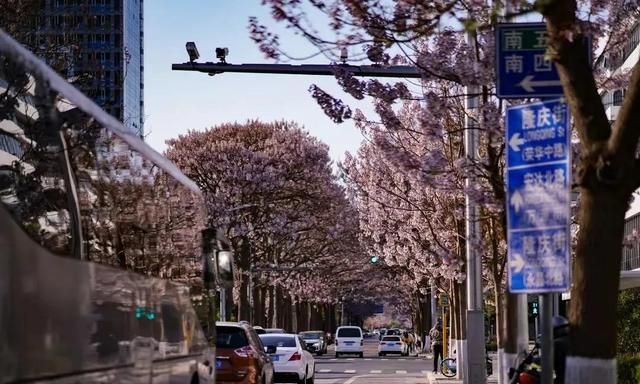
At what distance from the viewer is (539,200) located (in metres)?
7.94

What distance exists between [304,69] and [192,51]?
99.0 inches

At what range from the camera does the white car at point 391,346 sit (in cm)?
7312

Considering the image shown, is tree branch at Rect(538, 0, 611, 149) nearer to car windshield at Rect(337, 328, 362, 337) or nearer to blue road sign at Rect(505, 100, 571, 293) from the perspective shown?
blue road sign at Rect(505, 100, 571, 293)

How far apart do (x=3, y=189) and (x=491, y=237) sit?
17.6 meters

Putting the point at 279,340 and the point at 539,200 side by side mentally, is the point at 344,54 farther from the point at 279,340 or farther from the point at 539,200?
the point at 279,340

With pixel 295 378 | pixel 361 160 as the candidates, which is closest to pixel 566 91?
pixel 295 378

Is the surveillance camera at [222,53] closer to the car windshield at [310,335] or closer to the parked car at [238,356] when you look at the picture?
the parked car at [238,356]

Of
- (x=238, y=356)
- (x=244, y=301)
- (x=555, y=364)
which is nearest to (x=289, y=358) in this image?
(x=238, y=356)

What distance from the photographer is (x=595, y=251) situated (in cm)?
898

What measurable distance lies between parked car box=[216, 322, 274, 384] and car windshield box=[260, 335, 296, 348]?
904 centimetres

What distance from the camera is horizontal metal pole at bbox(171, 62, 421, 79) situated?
1751 centimetres

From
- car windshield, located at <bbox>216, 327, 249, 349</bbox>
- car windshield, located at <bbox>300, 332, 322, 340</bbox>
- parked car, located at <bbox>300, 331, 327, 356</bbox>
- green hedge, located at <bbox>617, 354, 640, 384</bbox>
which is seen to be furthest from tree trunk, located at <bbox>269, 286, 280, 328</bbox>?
green hedge, located at <bbox>617, 354, 640, 384</bbox>

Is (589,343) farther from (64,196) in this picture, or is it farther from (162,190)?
(162,190)

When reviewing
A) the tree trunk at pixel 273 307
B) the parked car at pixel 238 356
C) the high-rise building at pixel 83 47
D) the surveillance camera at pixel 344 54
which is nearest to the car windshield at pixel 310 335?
the tree trunk at pixel 273 307
